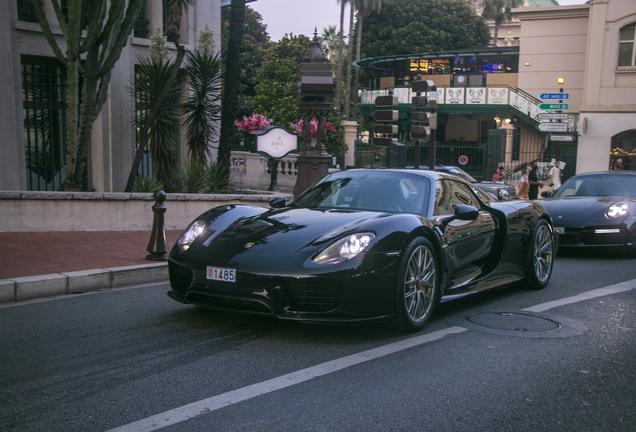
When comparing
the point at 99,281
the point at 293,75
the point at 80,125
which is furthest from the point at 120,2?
the point at 293,75

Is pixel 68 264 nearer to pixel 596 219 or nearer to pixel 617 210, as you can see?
pixel 596 219

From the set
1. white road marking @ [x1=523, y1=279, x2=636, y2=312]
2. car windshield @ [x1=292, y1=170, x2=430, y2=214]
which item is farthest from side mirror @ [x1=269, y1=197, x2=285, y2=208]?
white road marking @ [x1=523, y1=279, x2=636, y2=312]

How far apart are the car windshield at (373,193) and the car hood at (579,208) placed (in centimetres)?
502

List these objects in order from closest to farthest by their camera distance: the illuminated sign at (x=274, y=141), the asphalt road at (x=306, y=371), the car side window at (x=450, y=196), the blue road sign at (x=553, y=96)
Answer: the asphalt road at (x=306, y=371) < the car side window at (x=450, y=196) < the illuminated sign at (x=274, y=141) < the blue road sign at (x=553, y=96)

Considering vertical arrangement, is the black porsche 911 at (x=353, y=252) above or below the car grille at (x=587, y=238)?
above

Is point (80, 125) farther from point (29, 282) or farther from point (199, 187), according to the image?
point (29, 282)

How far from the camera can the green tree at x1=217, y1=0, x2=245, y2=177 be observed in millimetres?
13867

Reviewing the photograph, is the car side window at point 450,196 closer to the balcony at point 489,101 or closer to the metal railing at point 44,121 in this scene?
the metal railing at point 44,121

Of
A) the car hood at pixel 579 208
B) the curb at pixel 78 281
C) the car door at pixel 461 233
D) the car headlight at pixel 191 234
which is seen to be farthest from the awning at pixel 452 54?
the car headlight at pixel 191 234

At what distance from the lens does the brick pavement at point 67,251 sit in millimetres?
7216

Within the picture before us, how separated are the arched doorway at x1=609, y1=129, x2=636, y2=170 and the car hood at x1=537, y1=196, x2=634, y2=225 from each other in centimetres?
2155

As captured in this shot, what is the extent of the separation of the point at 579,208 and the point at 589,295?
11.8ft

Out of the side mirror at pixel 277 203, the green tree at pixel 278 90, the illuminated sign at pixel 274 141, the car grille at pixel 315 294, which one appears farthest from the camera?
the green tree at pixel 278 90

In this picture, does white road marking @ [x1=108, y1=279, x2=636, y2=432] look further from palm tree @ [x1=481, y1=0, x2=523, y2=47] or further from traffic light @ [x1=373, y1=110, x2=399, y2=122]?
palm tree @ [x1=481, y1=0, x2=523, y2=47]
